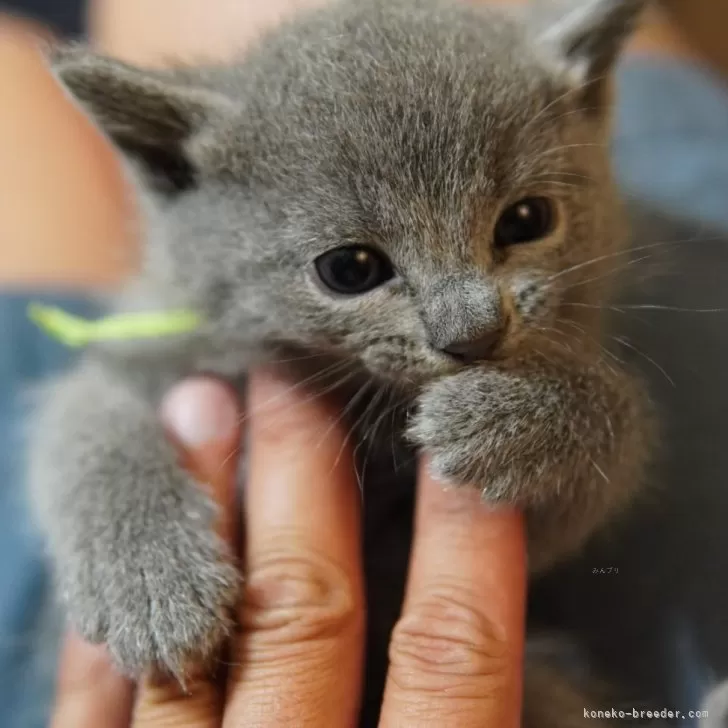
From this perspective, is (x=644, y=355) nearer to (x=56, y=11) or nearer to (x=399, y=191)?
(x=399, y=191)

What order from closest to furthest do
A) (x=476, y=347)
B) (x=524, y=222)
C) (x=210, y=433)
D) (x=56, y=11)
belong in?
(x=476, y=347)
(x=524, y=222)
(x=210, y=433)
(x=56, y=11)

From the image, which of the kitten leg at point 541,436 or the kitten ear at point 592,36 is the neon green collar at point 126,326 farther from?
the kitten ear at point 592,36

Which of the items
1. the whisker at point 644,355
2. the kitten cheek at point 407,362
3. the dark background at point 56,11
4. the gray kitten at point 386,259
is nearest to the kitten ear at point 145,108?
the gray kitten at point 386,259

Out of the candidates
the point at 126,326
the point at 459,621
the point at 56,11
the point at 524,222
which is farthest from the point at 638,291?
the point at 56,11

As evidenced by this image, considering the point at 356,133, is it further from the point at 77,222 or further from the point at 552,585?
the point at 77,222

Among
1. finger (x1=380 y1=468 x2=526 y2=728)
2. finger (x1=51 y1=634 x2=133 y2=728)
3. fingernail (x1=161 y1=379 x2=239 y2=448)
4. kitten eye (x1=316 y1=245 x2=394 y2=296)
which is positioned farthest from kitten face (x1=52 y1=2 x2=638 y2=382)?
finger (x1=51 y1=634 x2=133 y2=728)

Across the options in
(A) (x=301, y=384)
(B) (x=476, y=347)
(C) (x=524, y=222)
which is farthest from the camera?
(A) (x=301, y=384)

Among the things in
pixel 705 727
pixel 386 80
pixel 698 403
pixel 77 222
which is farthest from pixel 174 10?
pixel 705 727

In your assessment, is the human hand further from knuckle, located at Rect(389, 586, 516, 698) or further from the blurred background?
the blurred background
